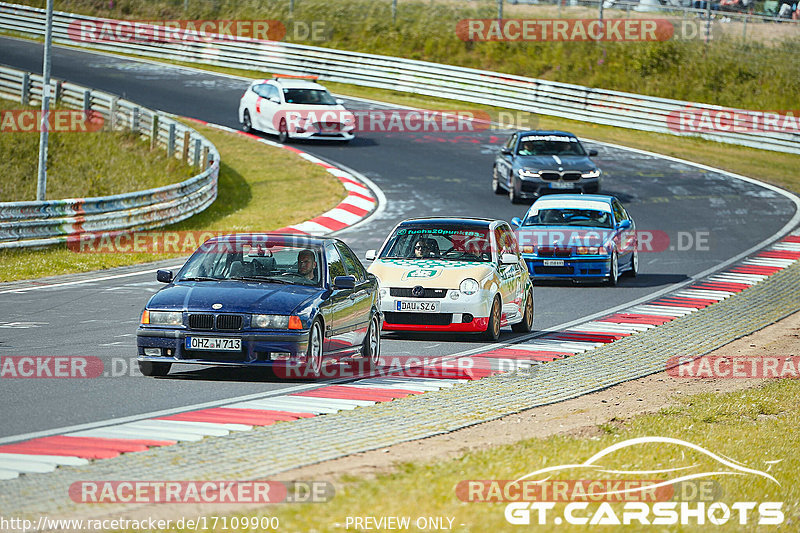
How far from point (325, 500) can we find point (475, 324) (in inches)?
318

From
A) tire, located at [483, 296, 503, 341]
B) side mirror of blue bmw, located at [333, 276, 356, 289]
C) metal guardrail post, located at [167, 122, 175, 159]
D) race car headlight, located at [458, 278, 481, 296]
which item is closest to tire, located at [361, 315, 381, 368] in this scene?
side mirror of blue bmw, located at [333, 276, 356, 289]

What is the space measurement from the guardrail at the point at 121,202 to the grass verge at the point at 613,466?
13.7 metres

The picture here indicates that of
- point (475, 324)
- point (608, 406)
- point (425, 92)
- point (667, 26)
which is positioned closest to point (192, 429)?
point (608, 406)

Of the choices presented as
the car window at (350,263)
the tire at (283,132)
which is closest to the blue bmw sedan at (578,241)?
the car window at (350,263)

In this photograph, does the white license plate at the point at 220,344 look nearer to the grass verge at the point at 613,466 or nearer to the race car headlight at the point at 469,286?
the grass verge at the point at 613,466

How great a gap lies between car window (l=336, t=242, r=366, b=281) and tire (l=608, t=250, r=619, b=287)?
27.2 feet

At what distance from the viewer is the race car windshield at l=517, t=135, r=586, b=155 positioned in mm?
29453

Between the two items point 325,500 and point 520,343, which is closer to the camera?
point 325,500

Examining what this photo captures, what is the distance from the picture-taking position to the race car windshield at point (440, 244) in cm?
1606

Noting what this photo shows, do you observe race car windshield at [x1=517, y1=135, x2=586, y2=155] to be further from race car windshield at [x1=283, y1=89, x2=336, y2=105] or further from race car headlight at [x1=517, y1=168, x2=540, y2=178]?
race car windshield at [x1=283, y1=89, x2=336, y2=105]

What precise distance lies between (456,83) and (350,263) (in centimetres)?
3195

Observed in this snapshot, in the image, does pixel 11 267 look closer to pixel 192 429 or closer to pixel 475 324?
pixel 475 324

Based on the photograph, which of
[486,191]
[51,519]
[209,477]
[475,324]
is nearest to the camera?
[51,519]

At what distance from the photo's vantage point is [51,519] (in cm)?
673
